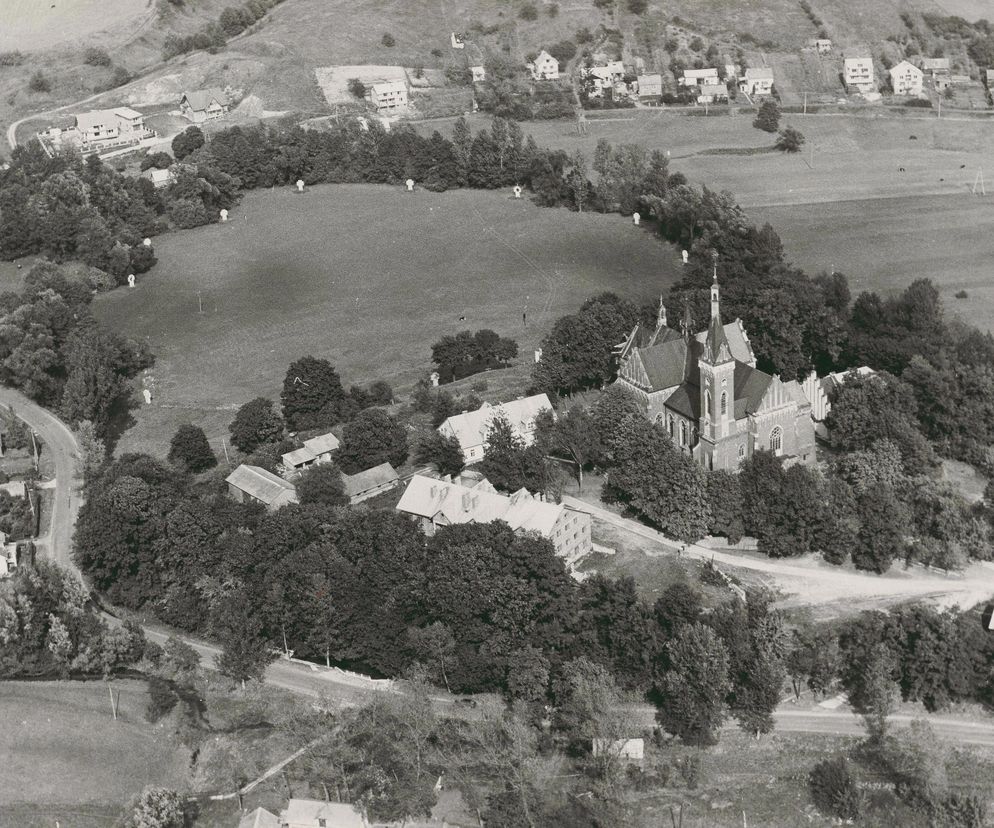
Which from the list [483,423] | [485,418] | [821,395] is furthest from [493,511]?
[821,395]

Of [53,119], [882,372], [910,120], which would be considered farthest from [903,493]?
[53,119]

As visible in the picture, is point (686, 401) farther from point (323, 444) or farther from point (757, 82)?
point (757, 82)

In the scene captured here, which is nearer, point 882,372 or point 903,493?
point 903,493

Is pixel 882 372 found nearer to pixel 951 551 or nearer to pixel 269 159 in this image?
pixel 951 551

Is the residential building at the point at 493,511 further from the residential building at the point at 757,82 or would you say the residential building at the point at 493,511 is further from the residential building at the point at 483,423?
the residential building at the point at 757,82

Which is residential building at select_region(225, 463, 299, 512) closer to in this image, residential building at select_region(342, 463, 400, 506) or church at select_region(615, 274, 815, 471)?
residential building at select_region(342, 463, 400, 506)

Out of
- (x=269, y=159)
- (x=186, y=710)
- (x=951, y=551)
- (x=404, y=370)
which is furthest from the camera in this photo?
(x=269, y=159)

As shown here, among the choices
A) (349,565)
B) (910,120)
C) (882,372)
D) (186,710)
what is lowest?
(186,710)

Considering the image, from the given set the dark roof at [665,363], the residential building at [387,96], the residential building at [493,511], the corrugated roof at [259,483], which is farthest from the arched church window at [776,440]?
the residential building at [387,96]
